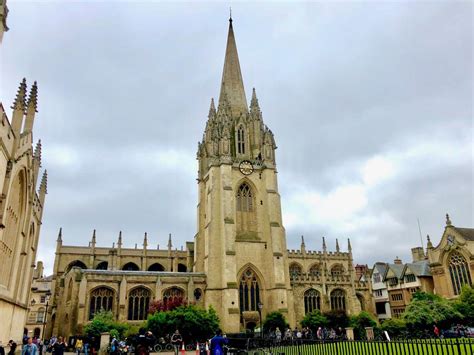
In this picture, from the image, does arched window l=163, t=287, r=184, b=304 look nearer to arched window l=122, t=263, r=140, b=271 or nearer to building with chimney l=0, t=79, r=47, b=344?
arched window l=122, t=263, r=140, b=271

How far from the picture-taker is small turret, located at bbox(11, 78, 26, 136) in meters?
19.9

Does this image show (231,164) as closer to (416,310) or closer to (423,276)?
(416,310)

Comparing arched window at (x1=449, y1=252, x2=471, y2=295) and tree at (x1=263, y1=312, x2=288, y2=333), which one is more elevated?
arched window at (x1=449, y1=252, x2=471, y2=295)

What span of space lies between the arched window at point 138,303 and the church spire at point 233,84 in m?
28.2

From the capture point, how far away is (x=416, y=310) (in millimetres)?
40594

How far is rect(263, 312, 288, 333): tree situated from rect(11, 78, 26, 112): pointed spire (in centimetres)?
3265

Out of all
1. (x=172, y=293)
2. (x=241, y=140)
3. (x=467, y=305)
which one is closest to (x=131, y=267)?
(x=172, y=293)

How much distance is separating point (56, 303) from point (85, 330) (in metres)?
16.2

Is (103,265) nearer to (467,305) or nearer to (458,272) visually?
(467,305)

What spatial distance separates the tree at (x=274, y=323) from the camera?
42281mm

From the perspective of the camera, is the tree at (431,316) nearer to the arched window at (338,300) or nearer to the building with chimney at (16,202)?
the arched window at (338,300)

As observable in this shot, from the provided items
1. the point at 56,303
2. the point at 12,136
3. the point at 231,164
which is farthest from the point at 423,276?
the point at 12,136

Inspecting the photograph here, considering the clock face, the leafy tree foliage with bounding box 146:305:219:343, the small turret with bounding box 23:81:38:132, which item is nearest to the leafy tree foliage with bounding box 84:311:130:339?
the leafy tree foliage with bounding box 146:305:219:343

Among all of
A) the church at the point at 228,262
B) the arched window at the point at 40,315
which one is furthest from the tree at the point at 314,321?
the arched window at the point at 40,315
